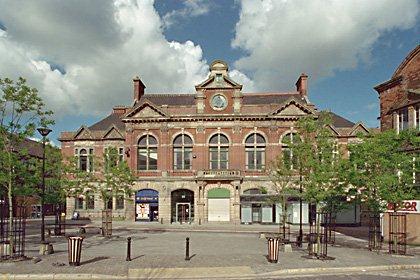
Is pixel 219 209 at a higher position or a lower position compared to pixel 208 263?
lower

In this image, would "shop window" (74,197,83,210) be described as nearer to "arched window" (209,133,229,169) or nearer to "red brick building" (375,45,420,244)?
"arched window" (209,133,229,169)

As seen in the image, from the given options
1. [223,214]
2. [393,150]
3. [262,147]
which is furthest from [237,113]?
[393,150]

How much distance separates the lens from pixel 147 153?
128ft

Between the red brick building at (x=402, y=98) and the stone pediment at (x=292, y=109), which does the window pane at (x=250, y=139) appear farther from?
the red brick building at (x=402, y=98)

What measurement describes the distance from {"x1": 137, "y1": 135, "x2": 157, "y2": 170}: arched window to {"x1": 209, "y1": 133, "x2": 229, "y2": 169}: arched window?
6191 millimetres

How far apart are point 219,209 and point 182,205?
4.02m

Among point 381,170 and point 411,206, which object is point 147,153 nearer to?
point 381,170

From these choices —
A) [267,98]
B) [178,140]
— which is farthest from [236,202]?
[267,98]

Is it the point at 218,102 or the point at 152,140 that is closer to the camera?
the point at 218,102

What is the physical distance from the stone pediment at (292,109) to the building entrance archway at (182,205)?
41.4 feet

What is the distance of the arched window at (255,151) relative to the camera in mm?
38094

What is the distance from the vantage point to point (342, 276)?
12.5 m

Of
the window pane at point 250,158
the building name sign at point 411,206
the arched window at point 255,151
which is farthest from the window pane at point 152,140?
the building name sign at point 411,206

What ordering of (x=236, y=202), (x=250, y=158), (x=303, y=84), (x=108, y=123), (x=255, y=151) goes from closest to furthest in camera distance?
(x=236, y=202), (x=255, y=151), (x=250, y=158), (x=303, y=84), (x=108, y=123)
